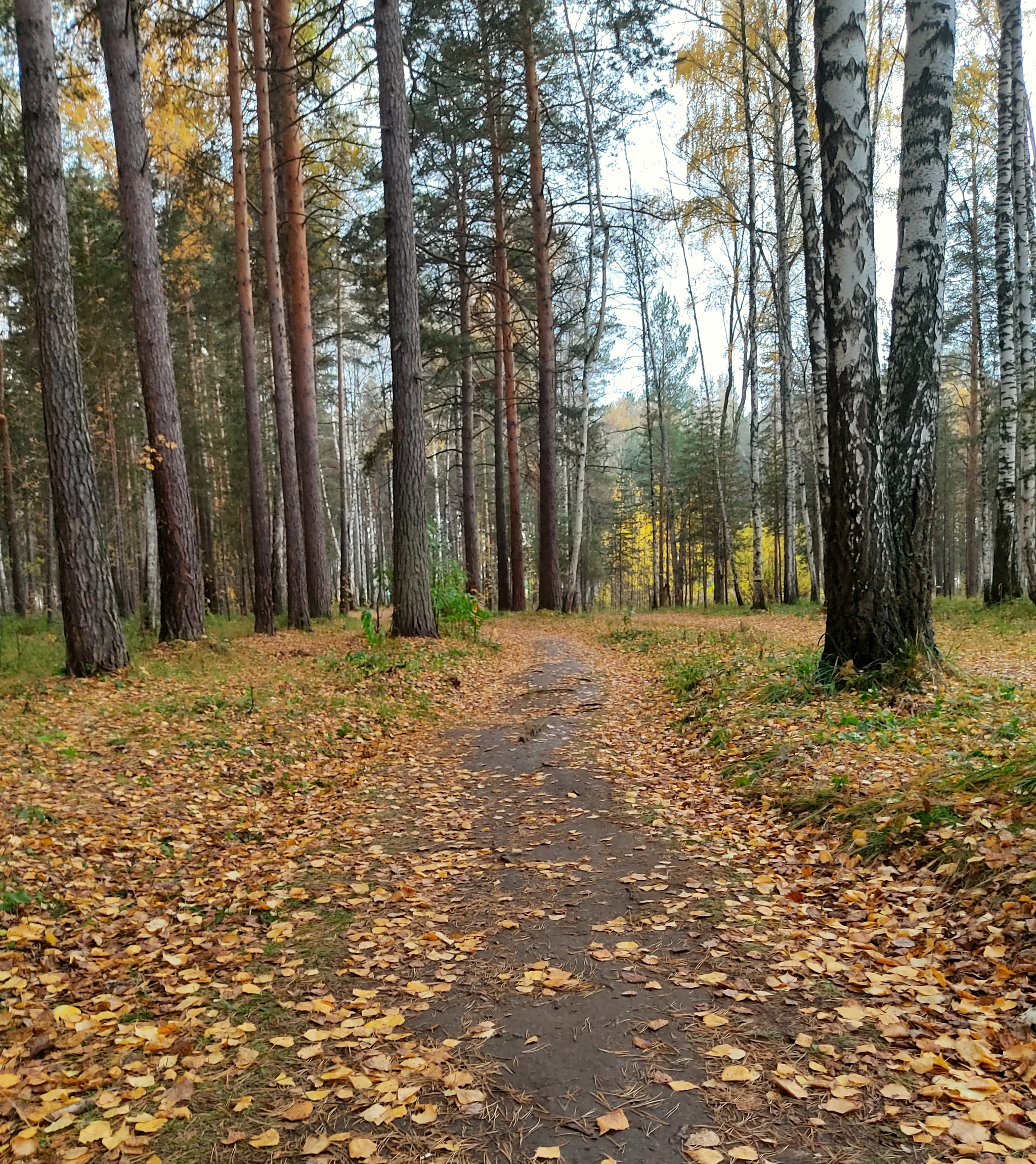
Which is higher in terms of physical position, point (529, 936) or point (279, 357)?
point (279, 357)

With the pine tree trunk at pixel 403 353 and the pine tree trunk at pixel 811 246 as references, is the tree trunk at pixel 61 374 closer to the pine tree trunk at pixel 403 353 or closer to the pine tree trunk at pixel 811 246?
the pine tree trunk at pixel 403 353

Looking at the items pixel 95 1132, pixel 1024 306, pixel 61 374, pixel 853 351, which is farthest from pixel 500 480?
pixel 95 1132

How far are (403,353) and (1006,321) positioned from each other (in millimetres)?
11039

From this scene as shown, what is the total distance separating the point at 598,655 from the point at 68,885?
925 cm

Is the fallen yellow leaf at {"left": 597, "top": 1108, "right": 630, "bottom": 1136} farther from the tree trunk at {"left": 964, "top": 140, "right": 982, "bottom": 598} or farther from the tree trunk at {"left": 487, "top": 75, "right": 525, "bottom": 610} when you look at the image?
the tree trunk at {"left": 487, "top": 75, "right": 525, "bottom": 610}

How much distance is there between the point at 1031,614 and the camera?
11.7 metres

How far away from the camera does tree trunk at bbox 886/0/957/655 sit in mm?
6242

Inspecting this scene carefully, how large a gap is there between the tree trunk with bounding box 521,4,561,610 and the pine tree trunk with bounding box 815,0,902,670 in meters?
11.2

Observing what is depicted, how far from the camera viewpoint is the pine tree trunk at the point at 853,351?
20.4ft

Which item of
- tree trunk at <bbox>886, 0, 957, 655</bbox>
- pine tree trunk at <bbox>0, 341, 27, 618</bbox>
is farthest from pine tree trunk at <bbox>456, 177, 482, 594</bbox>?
tree trunk at <bbox>886, 0, 957, 655</bbox>

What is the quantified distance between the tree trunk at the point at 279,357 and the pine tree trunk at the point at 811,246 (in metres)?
8.29

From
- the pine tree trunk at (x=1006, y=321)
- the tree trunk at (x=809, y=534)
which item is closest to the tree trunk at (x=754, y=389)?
the tree trunk at (x=809, y=534)

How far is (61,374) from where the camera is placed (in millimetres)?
7707

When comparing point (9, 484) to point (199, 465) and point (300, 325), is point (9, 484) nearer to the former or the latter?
point (199, 465)
